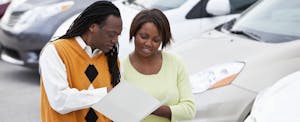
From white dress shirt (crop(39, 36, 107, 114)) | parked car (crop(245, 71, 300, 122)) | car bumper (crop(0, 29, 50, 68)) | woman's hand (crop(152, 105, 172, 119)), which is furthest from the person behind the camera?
car bumper (crop(0, 29, 50, 68))

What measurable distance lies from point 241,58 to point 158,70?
163 centimetres

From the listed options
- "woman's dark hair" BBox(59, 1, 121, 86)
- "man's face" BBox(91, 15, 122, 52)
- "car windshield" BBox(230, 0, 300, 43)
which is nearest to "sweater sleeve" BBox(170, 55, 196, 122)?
"woman's dark hair" BBox(59, 1, 121, 86)

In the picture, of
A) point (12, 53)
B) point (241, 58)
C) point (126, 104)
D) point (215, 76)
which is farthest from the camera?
point (12, 53)

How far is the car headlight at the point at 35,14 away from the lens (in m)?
6.95

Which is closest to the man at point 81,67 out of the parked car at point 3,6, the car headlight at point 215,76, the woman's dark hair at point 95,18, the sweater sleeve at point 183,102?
the woman's dark hair at point 95,18

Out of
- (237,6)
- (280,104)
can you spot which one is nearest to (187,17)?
(237,6)

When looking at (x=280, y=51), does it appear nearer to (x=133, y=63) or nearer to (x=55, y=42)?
(x=133, y=63)

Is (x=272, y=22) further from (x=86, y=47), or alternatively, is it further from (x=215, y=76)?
(x=86, y=47)

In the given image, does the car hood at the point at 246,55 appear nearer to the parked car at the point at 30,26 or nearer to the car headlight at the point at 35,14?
the parked car at the point at 30,26

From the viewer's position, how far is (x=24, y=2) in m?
7.51

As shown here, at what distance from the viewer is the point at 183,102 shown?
2.62 m

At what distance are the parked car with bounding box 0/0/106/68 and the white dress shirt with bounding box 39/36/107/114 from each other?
4.49m

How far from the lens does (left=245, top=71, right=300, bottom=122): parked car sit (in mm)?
2770

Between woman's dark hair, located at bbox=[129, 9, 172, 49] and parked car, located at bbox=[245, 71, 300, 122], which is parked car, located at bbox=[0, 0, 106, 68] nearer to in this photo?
parked car, located at bbox=[245, 71, 300, 122]
